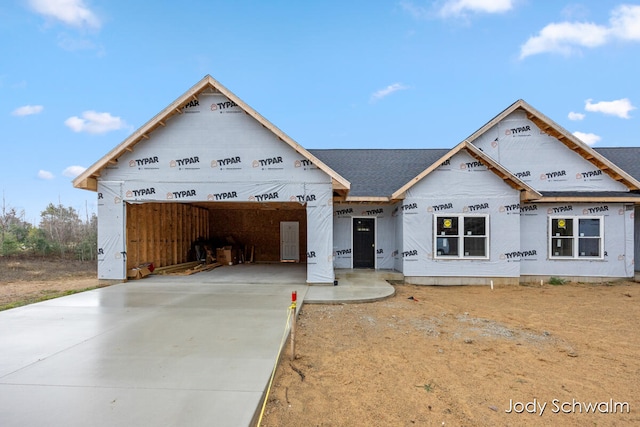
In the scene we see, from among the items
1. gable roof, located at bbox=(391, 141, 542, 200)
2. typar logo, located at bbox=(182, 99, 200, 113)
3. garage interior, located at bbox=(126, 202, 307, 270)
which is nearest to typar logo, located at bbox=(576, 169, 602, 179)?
gable roof, located at bbox=(391, 141, 542, 200)

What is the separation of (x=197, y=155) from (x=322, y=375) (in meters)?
7.90

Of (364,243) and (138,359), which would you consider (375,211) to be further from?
(138,359)

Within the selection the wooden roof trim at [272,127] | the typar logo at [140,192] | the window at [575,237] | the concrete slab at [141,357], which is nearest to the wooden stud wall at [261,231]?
the typar logo at [140,192]

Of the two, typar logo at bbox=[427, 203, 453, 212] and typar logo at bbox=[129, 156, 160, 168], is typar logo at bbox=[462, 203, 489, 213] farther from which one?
typar logo at bbox=[129, 156, 160, 168]

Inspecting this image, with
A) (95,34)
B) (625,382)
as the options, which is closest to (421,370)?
(625,382)

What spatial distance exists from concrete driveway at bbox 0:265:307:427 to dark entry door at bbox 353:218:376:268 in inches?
225

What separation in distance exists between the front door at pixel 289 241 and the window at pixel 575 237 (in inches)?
424

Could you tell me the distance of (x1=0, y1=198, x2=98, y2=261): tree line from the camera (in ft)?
59.1

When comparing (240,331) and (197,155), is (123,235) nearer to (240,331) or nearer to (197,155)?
(197,155)

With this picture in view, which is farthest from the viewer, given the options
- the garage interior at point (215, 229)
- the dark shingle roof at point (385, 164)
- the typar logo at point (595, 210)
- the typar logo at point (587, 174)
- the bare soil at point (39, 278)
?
the dark shingle roof at point (385, 164)

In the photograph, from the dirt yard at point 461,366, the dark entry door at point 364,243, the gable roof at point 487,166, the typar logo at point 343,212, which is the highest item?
the gable roof at point 487,166

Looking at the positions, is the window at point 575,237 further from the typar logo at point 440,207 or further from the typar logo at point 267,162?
the typar logo at point 267,162

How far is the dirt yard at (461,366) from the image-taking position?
3369mm

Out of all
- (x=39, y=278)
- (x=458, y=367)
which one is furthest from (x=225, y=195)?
(x=39, y=278)
